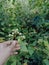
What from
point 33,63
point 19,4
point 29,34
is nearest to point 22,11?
point 19,4

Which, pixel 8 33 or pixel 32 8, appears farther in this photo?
pixel 32 8

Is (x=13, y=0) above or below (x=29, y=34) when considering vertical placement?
above

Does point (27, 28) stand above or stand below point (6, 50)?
above

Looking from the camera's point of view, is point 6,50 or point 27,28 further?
point 27,28

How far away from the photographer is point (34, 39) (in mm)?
2750

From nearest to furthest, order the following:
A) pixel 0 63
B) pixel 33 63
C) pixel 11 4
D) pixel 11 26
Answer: pixel 0 63 < pixel 33 63 < pixel 11 26 < pixel 11 4

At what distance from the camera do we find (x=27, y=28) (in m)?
2.92

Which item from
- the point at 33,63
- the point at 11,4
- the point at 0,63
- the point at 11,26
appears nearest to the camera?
the point at 0,63

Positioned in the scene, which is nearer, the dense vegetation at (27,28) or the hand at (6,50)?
the hand at (6,50)

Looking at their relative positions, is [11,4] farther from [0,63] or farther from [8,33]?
[0,63]

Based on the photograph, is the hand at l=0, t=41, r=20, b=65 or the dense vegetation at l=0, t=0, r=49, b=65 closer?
the hand at l=0, t=41, r=20, b=65

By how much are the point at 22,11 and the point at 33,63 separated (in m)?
0.69

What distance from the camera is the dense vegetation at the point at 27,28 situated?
100.0 inches

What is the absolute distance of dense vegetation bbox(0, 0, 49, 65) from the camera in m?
2.54
